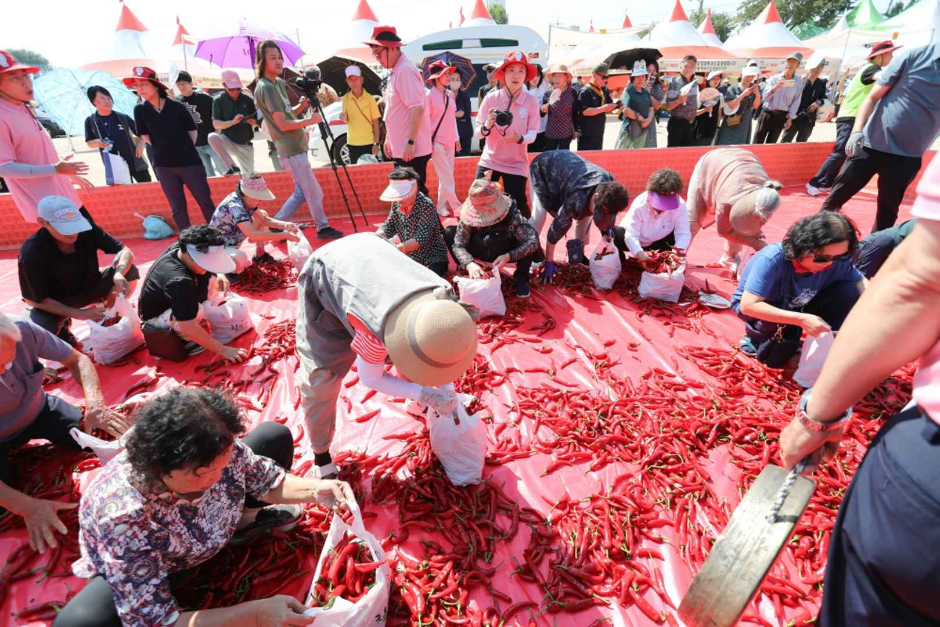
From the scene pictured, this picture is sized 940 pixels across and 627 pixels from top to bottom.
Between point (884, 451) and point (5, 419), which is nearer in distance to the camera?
point (884, 451)

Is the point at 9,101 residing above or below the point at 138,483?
above

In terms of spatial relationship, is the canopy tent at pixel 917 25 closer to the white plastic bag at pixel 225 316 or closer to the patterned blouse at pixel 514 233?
the patterned blouse at pixel 514 233

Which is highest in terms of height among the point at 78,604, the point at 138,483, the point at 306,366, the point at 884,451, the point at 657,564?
the point at 884,451

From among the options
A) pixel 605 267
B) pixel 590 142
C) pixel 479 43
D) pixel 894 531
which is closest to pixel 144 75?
pixel 605 267

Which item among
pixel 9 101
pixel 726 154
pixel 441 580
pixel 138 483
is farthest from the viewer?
pixel 726 154

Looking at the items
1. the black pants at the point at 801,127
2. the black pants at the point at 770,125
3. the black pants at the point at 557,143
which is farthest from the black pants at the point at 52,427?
the black pants at the point at 801,127

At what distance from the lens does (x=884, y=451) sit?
3.07ft

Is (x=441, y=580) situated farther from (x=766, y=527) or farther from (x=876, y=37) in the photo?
(x=876, y=37)

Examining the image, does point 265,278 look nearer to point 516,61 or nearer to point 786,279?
point 516,61

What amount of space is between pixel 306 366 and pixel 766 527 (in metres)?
1.91

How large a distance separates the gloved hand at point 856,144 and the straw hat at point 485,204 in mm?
3562

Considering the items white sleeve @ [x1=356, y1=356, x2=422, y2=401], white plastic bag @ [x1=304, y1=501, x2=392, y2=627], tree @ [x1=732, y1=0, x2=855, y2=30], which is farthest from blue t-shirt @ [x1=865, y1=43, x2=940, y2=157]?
tree @ [x1=732, y1=0, x2=855, y2=30]

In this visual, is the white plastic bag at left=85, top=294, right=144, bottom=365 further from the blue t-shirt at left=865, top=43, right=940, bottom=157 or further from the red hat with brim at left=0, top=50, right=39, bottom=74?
the blue t-shirt at left=865, top=43, right=940, bottom=157

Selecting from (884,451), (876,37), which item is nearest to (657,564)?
(884,451)
